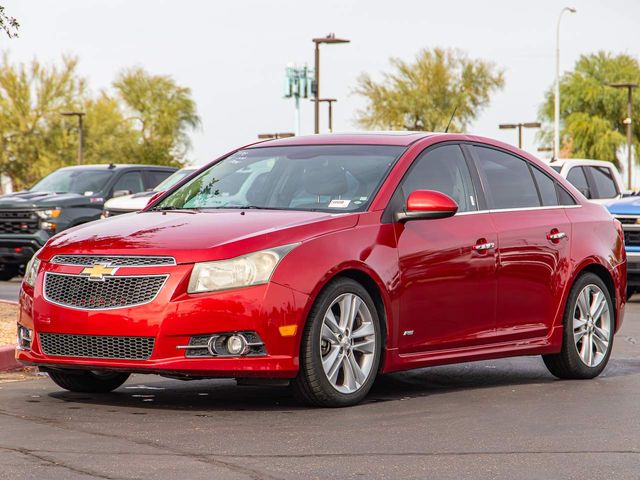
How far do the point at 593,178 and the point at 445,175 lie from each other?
13439 mm

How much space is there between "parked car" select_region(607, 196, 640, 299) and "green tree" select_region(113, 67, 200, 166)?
66.4 meters

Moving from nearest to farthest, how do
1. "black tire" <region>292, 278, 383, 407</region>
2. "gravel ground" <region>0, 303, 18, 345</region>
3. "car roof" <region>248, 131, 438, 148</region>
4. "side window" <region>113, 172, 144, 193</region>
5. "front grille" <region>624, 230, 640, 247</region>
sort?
"black tire" <region>292, 278, 383, 407</region>
"car roof" <region>248, 131, 438, 148</region>
"gravel ground" <region>0, 303, 18, 345</region>
"front grille" <region>624, 230, 640, 247</region>
"side window" <region>113, 172, 144, 193</region>

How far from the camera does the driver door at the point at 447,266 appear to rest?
8.59 m

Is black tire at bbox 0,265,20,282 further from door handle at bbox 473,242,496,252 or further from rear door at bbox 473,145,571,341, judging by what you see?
door handle at bbox 473,242,496,252

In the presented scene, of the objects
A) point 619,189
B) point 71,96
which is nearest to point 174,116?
point 71,96

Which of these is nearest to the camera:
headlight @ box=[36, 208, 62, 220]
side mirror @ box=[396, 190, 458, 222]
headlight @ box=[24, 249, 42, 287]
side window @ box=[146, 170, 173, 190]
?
headlight @ box=[24, 249, 42, 287]

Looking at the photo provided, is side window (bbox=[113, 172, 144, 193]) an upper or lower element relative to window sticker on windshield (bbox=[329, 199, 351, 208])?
lower

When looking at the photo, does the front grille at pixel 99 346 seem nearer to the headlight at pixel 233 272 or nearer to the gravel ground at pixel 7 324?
the headlight at pixel 233 272

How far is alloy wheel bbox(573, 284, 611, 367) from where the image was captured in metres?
10.0

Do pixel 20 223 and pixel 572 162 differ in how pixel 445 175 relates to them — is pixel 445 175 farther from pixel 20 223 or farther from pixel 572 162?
pixel 20 223

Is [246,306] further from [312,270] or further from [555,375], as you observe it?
[555,375]

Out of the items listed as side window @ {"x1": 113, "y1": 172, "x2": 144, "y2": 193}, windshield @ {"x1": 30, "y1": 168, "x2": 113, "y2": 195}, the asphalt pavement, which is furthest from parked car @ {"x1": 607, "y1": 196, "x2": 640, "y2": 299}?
side window @ {"x1": 113, "y1": 172, "x2": 144, "y2": 193}

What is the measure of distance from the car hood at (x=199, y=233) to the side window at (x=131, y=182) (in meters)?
15.9

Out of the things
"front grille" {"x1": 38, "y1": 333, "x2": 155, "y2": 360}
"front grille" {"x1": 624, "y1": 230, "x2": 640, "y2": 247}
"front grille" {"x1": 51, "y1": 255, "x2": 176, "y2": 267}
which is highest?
"front grille" {"x1": 51, "y1": 255, "x2": 176, "y2": 267}
